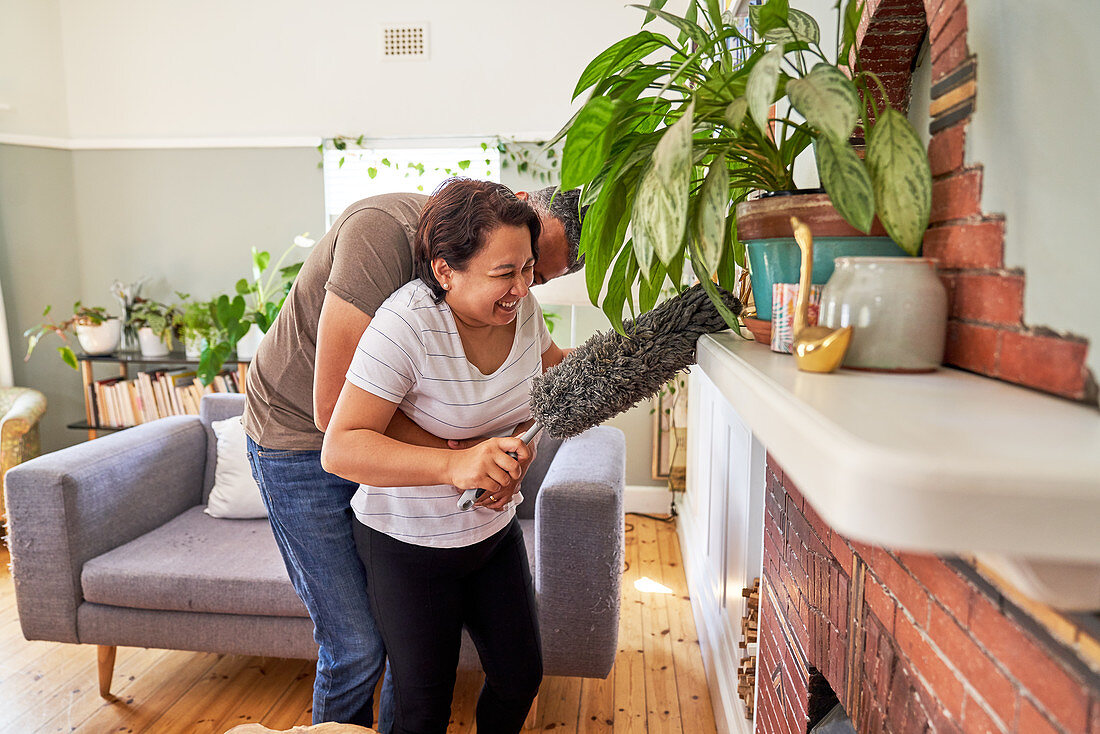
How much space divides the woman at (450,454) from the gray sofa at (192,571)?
19.4 inches

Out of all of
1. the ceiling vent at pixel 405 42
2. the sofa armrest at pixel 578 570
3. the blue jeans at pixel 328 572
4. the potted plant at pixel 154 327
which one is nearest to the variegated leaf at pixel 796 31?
the blue jeans at pixel 328 572

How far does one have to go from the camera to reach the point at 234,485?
254cm

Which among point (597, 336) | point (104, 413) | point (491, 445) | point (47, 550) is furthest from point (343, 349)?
point (104, 413)

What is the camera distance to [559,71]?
3.83 meters

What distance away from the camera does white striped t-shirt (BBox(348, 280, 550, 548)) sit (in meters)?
1.23

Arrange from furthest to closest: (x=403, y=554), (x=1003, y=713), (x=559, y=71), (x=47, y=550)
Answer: (x=559, y=71)
(x=47, y=550)
(x=403, y=554)
(x=1003, y=713)

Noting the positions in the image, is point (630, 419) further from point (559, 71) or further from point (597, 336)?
point (597, 336)

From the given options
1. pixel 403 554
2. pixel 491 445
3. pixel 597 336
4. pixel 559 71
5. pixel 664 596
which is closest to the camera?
pixel 597 336

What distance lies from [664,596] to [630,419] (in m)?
1.16

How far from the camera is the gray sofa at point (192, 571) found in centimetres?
202

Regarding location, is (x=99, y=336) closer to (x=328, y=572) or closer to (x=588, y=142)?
(x=328, y=572)

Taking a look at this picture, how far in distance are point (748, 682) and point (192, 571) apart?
1572 millimetres

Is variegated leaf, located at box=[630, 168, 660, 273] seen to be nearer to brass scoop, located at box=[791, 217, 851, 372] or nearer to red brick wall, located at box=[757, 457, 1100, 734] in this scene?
brass scoop, located at box=[791, 217, 851, 372]

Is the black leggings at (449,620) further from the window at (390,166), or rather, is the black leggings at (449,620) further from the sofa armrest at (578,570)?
the window at (390,166)
